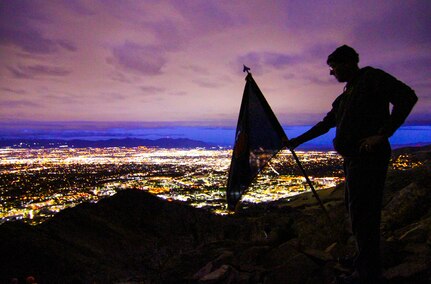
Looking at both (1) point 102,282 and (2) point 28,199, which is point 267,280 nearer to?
(1) point 102,282

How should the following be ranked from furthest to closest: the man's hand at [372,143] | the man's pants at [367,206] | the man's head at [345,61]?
1. the man's head at [345,61]
2. the man's pants at [367,206]
3. the man's hand at [372,143]

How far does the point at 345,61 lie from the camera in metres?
2.86

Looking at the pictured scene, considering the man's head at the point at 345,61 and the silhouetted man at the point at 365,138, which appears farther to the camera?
the man's head at the point at 345,61

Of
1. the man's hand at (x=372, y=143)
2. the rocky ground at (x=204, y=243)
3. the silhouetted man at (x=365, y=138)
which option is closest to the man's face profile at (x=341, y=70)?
the silhouetted man at (x=365, y=138)

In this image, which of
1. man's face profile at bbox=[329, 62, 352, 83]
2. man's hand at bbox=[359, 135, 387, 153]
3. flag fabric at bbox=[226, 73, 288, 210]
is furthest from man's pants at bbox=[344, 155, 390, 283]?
flag fabric at bbox=[226, 73, 288, 210]

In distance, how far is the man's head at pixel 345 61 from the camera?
9.37 feet

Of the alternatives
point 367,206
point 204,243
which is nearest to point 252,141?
point 367,206

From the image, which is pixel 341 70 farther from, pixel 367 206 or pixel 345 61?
pixel 367 206

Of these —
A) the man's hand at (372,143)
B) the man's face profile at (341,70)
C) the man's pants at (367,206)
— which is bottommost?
the man's pants at (367,206)

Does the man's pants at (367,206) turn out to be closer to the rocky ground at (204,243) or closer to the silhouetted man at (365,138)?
the silhouetted man at (365,138)

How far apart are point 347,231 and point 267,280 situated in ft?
9.44

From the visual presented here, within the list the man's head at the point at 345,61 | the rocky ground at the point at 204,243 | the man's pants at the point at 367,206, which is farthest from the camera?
the rocky ground at the point at 204,243

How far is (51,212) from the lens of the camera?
54000 millimetres

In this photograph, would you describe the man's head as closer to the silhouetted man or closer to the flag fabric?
the silhouetted man
